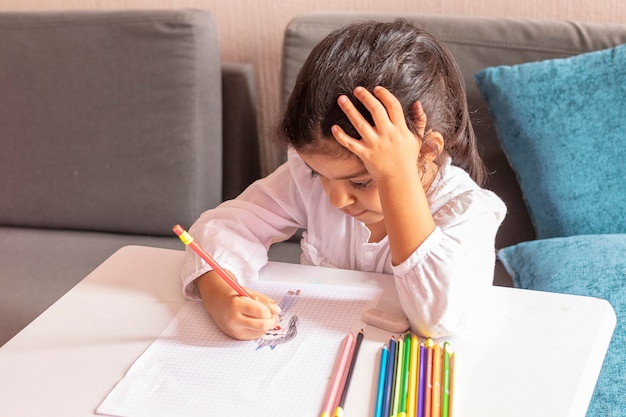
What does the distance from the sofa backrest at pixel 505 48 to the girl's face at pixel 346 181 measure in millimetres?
704

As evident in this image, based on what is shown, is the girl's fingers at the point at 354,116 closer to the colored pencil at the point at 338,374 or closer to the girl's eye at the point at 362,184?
the girl's eye at the point at 362,184

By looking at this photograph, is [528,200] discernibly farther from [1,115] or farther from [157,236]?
[1,115]

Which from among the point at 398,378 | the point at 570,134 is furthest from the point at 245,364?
the point at 570,134

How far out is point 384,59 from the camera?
105cm

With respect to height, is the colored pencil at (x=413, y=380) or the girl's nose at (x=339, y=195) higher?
the girl's nose at (x=339, y=195)

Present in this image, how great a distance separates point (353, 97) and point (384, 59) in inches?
3.3

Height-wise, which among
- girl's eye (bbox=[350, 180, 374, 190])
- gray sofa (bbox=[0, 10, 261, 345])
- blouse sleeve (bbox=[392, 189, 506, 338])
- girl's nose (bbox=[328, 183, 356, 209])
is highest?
girl's eye (bbox=[350, 180, 374, 190])

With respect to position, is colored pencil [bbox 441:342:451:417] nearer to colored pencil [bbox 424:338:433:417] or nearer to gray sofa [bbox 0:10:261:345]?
colored pencil [bbox 424:338:433:417]

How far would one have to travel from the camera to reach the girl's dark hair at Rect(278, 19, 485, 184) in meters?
1.03

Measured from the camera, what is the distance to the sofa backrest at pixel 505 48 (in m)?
1.70

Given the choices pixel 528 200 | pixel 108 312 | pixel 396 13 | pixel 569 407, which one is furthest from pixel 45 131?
pixel 569 407

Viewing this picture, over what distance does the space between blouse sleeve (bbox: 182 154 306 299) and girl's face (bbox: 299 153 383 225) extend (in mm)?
172

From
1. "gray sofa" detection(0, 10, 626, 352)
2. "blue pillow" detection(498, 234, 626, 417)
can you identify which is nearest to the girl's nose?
"blue pillow" detection(498, 234, 626, 417)

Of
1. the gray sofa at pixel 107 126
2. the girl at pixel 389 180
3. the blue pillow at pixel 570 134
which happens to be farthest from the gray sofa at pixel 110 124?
the girl at pixel 389 180
